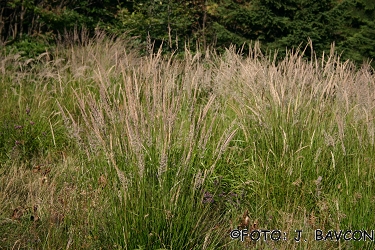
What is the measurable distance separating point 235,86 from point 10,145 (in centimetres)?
215

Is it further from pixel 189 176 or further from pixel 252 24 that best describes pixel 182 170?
pixel 252 24

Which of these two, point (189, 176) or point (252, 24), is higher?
point (189, 176)

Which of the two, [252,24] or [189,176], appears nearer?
[189,176]

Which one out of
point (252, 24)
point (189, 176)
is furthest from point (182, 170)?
point (252, 24)

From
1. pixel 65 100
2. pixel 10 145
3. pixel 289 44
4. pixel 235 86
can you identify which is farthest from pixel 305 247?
pixel 289 44

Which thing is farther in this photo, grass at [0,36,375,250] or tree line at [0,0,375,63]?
tree line at [0,0,375,63]

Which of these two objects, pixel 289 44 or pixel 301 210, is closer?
pixel 301 210

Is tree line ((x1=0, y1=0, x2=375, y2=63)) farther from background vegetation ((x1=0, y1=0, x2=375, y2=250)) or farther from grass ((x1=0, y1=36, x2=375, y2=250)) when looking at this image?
grass ((x1=0, y1=36, x2=375, y2=250))

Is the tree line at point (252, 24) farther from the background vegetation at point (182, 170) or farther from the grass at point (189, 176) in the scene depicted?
the grass at point (189, 176)

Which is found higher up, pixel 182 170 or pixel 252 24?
pixel 182 170

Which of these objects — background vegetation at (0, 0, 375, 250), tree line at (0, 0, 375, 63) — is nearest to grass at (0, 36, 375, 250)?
background vegetation at (0, 0, 375, 250)

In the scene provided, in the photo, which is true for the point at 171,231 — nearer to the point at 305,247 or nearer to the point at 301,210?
the point at 305,247

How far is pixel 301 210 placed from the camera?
3.05 metres

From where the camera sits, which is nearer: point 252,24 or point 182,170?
point 182,170
